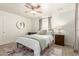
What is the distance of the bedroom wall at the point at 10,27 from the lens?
1.71 m

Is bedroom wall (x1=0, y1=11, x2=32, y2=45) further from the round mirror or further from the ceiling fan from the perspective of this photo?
the ceiling fan

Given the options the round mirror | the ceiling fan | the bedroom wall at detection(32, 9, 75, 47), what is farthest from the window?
the round mirror

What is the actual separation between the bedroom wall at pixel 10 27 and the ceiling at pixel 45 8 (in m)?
0.09

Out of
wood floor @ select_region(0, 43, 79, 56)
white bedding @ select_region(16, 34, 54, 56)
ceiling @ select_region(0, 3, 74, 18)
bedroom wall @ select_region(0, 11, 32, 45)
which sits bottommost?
wood floor @ select_region(0, 43, 79, 56)

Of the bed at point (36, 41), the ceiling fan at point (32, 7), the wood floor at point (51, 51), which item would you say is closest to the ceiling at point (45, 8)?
the ceiling fan at point (32, 7)

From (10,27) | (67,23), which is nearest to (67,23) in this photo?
(67,23)

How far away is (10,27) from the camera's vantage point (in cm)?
179

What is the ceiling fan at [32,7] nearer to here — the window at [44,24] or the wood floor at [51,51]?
the window at [44,24]

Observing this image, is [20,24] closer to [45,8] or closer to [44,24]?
[44,24]

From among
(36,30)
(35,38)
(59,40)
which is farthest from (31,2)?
(59,40)

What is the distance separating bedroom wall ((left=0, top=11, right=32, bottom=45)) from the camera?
1.71m

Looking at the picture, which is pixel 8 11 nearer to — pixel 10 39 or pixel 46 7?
pixel 10 39

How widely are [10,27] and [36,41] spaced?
612 mm

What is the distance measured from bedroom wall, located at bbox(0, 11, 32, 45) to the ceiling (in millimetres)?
86
